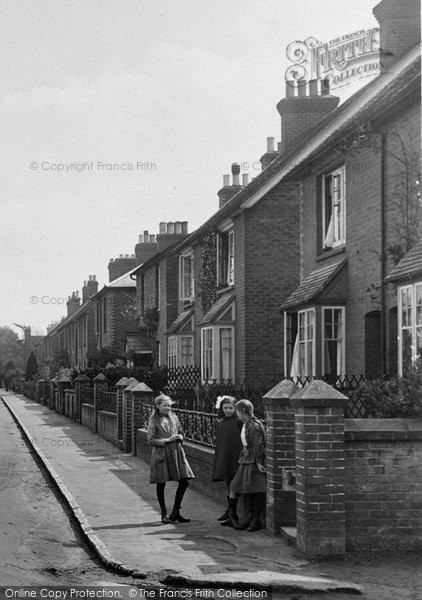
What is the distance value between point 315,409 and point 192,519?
3.51 meters

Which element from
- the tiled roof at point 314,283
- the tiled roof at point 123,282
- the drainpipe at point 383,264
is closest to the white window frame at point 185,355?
the tiled roof at point 314,283

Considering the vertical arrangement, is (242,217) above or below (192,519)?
above

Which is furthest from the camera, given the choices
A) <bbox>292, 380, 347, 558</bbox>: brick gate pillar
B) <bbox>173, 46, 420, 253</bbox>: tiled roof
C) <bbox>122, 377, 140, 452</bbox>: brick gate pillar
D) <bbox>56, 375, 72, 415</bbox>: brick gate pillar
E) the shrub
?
<bbox>56, 375, 72, 415</bbox>: brick gate pillar

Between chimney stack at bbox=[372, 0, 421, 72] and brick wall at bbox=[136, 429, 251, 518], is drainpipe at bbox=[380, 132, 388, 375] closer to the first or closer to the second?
brick wall at bbox=[136, 429, 251, 518]

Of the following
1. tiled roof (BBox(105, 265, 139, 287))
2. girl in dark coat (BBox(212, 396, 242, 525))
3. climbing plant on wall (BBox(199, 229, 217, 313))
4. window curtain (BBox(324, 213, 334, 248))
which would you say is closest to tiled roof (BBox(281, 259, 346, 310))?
window curtain (BBox(324, 213, 334, 248))

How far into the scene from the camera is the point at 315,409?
29.2 feet

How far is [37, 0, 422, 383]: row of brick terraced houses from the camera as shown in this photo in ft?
47.9

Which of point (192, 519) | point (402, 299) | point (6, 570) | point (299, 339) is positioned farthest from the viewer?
point (299, 339)

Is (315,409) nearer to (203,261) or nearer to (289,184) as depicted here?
(289,184)

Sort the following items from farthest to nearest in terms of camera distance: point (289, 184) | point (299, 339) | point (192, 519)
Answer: point (289, 184) → point (299, 339) → point (192, 519)

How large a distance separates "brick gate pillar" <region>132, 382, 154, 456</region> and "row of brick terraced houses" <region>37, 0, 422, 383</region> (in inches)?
130

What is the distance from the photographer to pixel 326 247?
18469mm

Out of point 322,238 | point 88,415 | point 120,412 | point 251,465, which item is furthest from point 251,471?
point 88,415

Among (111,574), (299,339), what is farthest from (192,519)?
(299,339)
